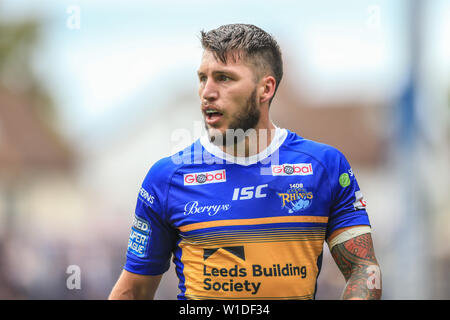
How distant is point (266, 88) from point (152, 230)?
4.11 feet

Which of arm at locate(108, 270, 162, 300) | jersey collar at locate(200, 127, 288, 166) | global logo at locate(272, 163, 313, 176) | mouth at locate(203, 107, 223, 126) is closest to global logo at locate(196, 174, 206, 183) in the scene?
jersey collar at locate(200, 127, 288, 166)

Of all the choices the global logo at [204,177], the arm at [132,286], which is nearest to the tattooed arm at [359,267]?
the global logo at [204,177]

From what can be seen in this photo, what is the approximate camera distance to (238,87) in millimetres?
4102

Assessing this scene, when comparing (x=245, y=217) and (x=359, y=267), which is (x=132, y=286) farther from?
(x=359, y=267)

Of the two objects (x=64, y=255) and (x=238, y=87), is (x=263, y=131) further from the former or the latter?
(x=64, y=255)

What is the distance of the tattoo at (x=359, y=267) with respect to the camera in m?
3.92

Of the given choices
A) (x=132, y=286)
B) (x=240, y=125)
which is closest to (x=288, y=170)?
(x=240, y=125)

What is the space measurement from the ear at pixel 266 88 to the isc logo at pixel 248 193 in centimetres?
60

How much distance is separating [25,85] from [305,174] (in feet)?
116

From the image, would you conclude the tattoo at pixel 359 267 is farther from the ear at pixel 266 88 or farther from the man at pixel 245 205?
the ear at pixel 266 88

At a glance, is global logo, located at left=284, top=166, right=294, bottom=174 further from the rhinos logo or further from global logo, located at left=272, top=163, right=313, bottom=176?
the rhinos logo

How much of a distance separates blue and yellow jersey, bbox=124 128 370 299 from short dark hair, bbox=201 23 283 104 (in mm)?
510
